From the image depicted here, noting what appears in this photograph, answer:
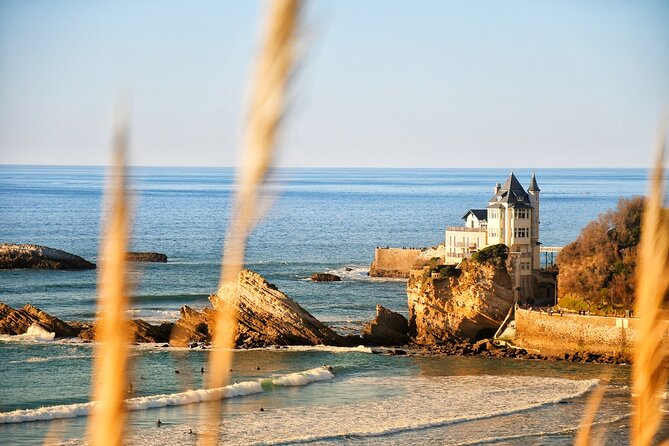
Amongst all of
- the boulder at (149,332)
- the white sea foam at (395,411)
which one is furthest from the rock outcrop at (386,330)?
the boulder at (149,332)

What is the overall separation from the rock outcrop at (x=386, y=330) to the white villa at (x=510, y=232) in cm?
448

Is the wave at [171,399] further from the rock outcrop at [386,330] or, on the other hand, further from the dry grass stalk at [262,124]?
the dry grass stalk at [262,124]

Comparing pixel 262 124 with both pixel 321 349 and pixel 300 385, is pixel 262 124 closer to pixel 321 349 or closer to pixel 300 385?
pixel 300 385

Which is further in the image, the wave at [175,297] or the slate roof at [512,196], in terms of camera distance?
the wave at [175,297]

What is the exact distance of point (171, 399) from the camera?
29531 mm

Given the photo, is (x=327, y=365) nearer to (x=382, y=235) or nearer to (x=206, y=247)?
(x=206, y=247)

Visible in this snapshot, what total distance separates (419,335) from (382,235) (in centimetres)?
5434

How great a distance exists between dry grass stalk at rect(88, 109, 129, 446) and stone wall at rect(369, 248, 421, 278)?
202ft

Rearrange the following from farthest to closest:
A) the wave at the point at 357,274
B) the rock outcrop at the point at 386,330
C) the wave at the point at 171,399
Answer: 1. the wave at the point at 357,274
2. the rock outcrop at the point at 386,330
3. the wave at the point at 171,399

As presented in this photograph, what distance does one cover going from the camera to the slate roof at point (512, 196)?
45.1m

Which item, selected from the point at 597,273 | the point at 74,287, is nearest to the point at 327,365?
the point at 597,273

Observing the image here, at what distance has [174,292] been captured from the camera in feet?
181

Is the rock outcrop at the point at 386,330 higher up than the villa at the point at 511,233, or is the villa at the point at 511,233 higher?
the villa at the point at 511,233

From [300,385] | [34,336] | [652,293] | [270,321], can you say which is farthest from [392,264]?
[652,293]
